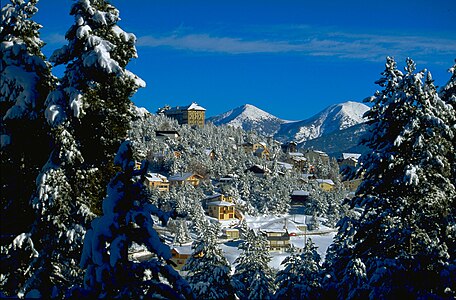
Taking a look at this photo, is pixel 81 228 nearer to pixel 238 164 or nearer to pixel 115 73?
pixel 115 73

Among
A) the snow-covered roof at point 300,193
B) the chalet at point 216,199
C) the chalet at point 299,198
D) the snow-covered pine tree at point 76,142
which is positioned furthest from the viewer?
the snow-covered roof at point 300,193

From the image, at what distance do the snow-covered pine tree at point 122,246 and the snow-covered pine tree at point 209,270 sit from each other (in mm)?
12629

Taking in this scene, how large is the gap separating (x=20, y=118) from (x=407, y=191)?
9321 millimetres

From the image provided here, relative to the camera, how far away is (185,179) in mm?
101000

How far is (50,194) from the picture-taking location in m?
9.84

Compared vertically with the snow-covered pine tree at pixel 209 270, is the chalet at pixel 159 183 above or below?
above

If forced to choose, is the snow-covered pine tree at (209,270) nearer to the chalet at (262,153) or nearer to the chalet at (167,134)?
the chalet at (167,134)

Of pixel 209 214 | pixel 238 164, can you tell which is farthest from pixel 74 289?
pixel 238 164

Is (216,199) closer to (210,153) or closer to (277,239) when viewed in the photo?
(277,239)

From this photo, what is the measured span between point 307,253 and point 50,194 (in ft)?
50.1

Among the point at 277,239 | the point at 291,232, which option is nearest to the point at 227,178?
the point at 291,232

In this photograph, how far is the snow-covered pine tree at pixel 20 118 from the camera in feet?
33.9

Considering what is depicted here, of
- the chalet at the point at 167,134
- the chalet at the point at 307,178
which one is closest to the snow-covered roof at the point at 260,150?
the chalet at the point at 307,178

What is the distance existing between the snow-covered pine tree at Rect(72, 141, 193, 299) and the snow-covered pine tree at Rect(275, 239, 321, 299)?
14.5 metres
